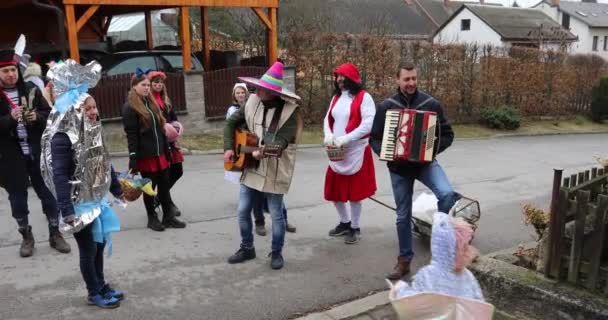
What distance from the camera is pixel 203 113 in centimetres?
1308

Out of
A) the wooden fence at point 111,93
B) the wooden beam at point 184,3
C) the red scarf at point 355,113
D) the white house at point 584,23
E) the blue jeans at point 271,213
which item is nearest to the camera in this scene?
the blue jeans at point 271,213

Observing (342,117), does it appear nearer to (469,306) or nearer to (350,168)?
(350,168)

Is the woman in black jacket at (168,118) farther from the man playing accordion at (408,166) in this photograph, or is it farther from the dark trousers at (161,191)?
the man playing accordion at (408,166)

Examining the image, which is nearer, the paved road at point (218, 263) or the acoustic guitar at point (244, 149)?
the paved road at point (218, 263)

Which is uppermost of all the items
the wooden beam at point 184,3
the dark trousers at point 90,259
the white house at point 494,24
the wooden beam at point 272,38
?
the white house at point 494,24

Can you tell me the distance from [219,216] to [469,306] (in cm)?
437

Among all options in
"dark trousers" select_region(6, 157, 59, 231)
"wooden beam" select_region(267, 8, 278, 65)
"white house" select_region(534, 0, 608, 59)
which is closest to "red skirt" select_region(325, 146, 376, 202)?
"dark trousers" select_region(6, 157, 59, 231)

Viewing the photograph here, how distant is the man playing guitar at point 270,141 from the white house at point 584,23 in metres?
50.6

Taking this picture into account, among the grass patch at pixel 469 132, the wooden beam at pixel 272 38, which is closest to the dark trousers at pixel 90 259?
the grass patch at pixel 469 132

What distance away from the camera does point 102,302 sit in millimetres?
4199

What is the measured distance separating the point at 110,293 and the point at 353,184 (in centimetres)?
253

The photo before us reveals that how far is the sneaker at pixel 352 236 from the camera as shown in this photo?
5875 mm

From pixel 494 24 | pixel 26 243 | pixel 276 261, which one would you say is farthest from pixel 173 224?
pixel 494 24

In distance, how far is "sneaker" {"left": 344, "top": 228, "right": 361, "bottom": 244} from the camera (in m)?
5.88
